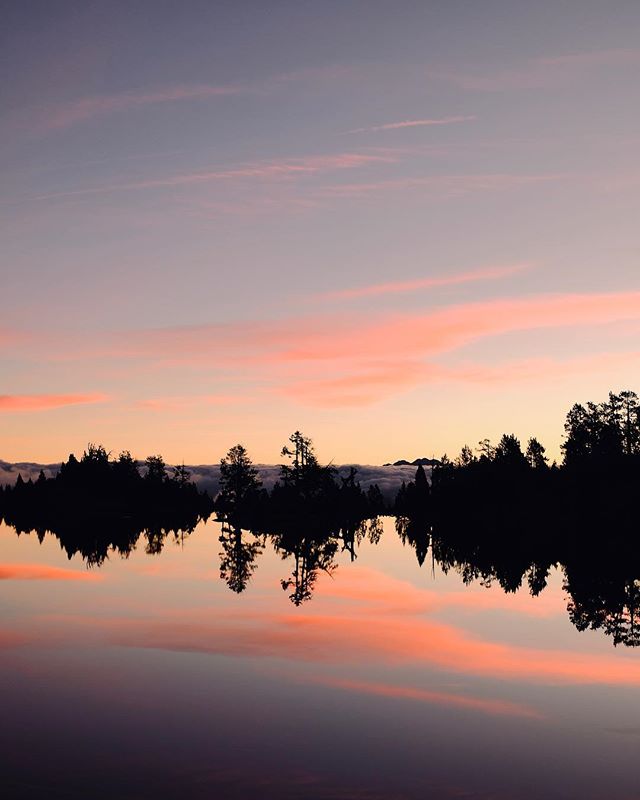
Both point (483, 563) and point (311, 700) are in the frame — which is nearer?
point (311, 700)

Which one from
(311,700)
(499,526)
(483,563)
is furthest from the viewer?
(499,526)

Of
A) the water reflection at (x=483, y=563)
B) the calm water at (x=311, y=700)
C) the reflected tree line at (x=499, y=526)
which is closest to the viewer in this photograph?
the calm water at (x=311, y=700)

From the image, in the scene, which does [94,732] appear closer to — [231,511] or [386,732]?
[386,732]

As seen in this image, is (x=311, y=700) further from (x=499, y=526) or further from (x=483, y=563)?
(x=499, y=526)

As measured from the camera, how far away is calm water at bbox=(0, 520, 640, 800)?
1534 centimetres

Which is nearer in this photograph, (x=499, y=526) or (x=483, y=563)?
(x=483, y=563)

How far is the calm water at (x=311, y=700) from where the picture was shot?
15.3m

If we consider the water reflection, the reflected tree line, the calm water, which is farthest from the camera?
the reflected tree line

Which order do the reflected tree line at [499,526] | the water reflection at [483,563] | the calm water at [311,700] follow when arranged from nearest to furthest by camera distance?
1. the calm water at [311,700]
2. the water reflection at [483,563]
3. the reflected tree line at [499,526]

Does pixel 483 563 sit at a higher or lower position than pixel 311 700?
A: lower

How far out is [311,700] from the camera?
21.3 meters

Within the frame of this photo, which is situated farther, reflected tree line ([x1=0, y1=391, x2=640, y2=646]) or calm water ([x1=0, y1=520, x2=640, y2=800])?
reflected tree line ([x1=0, y1=391, x2=640, y2=646])

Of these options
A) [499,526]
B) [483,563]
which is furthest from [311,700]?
[499,526]

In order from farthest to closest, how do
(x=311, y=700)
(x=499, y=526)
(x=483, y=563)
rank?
(x=499, y=526)
(x=483, y=563)
(x=311, y=700)
